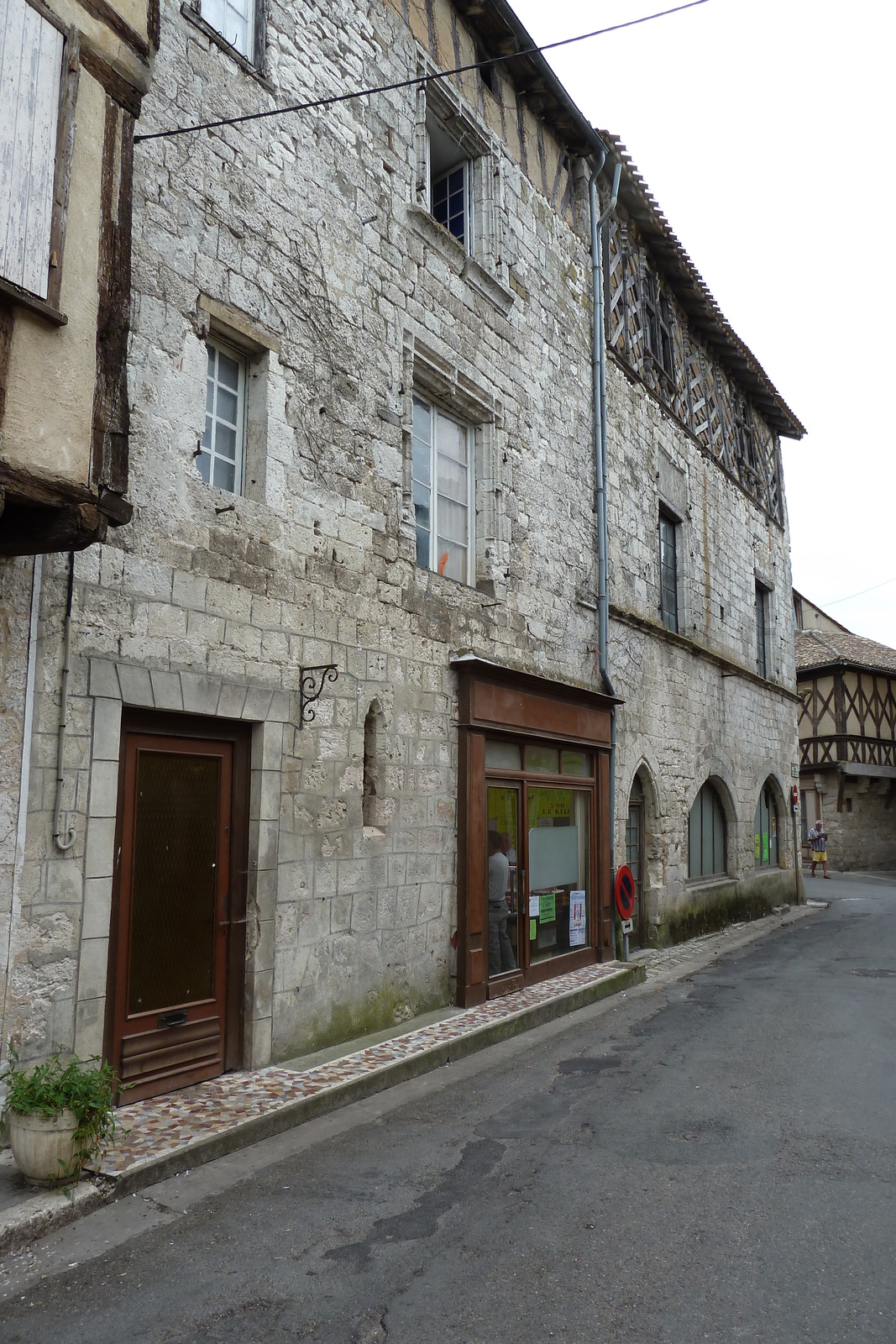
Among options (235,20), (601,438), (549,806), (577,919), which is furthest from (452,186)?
(577,919)

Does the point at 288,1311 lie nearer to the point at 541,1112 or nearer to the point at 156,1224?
the point at 156,1224

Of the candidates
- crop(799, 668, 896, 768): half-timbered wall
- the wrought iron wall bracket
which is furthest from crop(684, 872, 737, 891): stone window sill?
crop(799, 668, 896, 768): half-timbered wall

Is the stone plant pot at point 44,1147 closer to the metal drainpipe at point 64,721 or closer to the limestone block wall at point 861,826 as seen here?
the metal drainpipe at point 64,721

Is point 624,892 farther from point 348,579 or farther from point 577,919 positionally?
point 348,579

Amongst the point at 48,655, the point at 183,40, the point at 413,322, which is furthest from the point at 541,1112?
the point at 183,40

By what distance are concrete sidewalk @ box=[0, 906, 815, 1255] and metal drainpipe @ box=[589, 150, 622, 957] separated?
2307 millimetres

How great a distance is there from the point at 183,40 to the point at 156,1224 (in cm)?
579

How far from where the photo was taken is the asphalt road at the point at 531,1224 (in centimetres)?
281

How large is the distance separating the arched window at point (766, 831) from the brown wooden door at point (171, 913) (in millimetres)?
10959

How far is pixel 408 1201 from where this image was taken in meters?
3.67

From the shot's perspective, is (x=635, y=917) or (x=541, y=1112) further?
(x=635, y=917)

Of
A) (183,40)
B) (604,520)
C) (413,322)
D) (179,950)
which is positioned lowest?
(179,950)

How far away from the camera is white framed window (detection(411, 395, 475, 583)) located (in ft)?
24.0

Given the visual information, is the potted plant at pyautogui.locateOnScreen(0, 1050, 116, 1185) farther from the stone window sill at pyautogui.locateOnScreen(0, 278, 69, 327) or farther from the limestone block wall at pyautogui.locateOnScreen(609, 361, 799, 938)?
the limestone block wall at pyautogui.locateOnScreen(609, 361, 799, 938)
